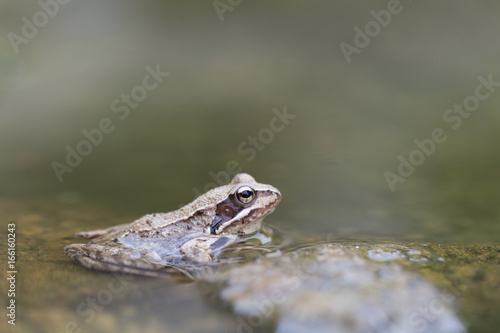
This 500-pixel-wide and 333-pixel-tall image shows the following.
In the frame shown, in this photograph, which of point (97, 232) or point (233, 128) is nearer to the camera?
point (97, 232)

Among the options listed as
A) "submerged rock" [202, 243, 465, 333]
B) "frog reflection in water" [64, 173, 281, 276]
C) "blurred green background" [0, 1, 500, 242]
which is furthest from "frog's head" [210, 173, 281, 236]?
"submerged rock" [202, 243, 465, 333]

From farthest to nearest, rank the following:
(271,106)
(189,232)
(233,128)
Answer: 1. (271,106)
2. (233,128)
3. (189,232)

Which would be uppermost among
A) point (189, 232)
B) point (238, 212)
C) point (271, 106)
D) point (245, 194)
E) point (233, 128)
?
point (271, 106)

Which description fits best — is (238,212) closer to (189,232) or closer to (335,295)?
(189,232)

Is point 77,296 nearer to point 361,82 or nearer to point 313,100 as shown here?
point 313,100

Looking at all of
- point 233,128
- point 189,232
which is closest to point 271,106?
point 233,128

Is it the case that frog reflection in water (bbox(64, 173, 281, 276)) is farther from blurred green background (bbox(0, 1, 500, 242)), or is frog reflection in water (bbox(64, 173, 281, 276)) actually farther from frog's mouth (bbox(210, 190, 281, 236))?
blurred green background (bbox(0, 1, 500, 242))

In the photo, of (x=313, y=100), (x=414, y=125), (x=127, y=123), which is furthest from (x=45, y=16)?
(x=414, y=125)

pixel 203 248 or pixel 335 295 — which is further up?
pixel 203 248
